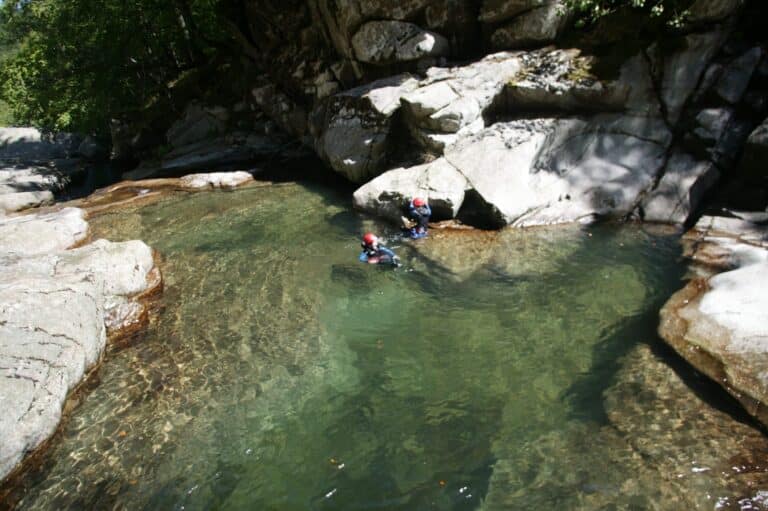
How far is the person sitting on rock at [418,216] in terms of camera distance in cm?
1345

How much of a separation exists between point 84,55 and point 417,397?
2637 centimetres

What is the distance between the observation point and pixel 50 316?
28.7ft

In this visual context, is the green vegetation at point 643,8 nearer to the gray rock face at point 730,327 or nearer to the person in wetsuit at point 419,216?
the person in wetsuit at point 419,216

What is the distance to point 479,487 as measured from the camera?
594 cm

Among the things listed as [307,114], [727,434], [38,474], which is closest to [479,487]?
[727,434]

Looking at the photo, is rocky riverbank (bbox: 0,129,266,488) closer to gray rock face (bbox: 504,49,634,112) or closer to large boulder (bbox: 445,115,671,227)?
large boulder (bbox: 445,115,671,227)

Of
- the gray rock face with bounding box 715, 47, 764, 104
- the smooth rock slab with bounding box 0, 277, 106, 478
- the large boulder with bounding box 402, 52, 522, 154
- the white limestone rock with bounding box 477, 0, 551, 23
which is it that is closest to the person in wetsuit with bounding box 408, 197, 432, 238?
the large boulder with bounding box 402, 52, 522, 154

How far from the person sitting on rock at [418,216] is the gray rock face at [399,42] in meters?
7.33

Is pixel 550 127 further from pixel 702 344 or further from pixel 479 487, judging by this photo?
pixel 479 487

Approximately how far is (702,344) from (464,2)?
15.0m

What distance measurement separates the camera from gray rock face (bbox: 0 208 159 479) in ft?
23.3

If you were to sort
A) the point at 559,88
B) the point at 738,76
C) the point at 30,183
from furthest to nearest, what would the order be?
the point at 30,183, the point at 559,88, the point at 738,76

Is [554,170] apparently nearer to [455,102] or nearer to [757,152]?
[455,102]

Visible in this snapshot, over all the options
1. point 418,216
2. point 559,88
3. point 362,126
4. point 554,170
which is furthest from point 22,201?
point 559,88
